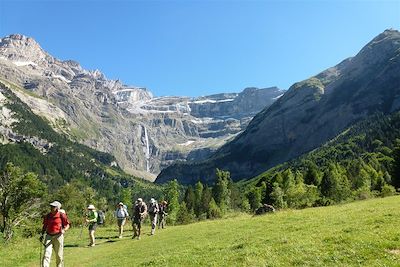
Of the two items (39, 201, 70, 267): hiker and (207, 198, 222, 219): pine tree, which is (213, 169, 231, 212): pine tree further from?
(39, 201, 70, 267): hiker

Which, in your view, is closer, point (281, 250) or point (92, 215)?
point (281, 250)

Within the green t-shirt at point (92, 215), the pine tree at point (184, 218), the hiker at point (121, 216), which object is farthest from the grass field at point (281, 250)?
the pine tree at point (184, 218)

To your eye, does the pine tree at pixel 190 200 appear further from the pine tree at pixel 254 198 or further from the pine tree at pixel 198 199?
the pine tree at pixel 254 198

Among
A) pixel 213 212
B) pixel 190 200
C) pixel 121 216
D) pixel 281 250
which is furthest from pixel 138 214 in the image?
pixel 190 200

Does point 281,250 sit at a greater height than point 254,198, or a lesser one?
lesser

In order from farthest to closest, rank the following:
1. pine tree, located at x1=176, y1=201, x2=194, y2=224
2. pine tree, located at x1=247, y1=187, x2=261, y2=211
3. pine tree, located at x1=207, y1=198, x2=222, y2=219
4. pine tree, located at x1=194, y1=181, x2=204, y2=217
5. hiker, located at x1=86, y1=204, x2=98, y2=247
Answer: pine tree, located at x1=194, y1=181, x2=204, y2=217, pine tree, located at x1=247, y1=187, x2=261, y2=211, pine tree, located at x1=207, y1=198, x2=222, y2=219, pine tree, located at x1=176, y1=201, x2=194, y2=224, hiker, located at x1=86, y1=204, x2=98, y2=247

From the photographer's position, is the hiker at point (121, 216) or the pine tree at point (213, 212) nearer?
the hiker at point (121, 216)

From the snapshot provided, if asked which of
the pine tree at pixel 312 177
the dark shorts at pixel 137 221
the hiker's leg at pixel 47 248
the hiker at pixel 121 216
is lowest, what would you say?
the hiker's leg at pixel 47 248

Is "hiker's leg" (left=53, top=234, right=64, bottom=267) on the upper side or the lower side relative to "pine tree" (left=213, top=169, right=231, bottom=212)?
lower

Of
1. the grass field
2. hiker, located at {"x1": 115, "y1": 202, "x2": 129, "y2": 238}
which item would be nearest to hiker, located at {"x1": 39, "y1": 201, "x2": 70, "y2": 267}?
the grass field

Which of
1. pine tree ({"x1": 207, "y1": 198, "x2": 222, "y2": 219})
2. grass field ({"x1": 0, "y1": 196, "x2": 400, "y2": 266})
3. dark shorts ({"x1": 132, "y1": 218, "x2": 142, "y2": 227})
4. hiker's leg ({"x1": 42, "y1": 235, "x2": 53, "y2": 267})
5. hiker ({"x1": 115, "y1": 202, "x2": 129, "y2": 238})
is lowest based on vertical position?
grass field ({"x1": 0, "y1": 196, "x2": 400, "y2": 266})

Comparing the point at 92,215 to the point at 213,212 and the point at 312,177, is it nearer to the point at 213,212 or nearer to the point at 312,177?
the point at 213,212

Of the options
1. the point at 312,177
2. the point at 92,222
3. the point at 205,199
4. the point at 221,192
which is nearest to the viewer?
the point at 92,222

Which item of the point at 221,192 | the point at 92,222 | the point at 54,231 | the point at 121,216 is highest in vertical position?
the point at 221,192
